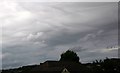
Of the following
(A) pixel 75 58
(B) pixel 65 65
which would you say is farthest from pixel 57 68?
(A) pixel 75 58

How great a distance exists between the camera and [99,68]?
7575 cm

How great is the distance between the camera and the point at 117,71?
7350 cm

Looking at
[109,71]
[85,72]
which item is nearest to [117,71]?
[109,71]

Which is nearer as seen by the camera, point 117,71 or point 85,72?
point 117,71

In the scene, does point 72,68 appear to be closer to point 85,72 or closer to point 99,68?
point 85,72

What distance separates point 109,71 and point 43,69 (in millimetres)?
38343

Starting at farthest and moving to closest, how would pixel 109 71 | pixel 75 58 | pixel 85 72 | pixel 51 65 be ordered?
pixel 75 58, pixel 51 65, pixel 85 72, pixel 109 71

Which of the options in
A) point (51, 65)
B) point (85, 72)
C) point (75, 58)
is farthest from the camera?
point (75, 58)

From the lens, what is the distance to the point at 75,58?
13075cm

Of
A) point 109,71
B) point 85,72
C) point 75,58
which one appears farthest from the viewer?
point 75,58

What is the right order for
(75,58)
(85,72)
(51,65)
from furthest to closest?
1. (75,58)
2. (51,65)
3. (85,72)

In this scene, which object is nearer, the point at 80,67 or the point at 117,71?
the point at 117,71

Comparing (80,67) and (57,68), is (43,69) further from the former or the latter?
(80,67)

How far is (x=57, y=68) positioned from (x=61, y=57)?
30471 mm
